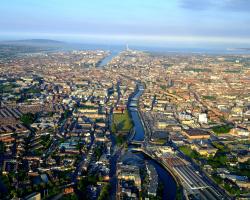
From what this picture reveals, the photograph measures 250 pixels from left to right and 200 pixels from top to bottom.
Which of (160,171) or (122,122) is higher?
(122,122)

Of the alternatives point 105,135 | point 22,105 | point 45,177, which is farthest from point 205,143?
point 22,105

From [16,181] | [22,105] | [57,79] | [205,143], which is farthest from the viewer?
[57,79]

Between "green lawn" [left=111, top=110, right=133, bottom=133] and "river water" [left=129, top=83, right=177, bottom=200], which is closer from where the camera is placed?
"river water" [left=129, top=83, right=177, bottom=200]

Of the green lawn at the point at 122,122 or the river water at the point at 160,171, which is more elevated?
Result: the green lawn at the point at 122,122

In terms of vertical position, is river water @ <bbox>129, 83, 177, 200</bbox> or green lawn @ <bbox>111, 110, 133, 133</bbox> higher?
green lawn @ <bbox>111, 110, 133, 133</bbox>

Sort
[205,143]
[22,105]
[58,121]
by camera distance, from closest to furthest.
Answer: [205,143] → [58,121] → [22,105]

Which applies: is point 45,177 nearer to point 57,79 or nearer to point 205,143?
point 205,143

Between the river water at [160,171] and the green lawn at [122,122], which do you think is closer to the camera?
the river water at [160,171]

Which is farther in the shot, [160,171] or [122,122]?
[122,122]
